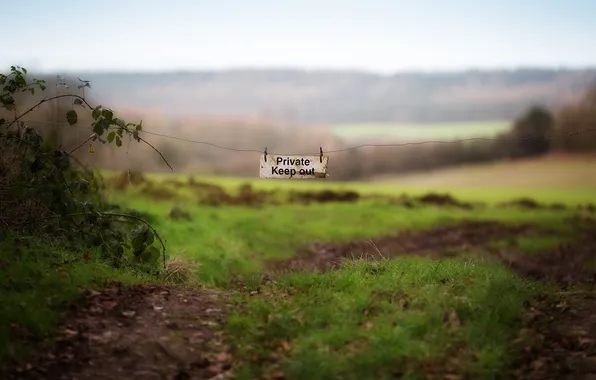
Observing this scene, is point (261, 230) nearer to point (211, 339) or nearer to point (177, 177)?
point (177, 177)

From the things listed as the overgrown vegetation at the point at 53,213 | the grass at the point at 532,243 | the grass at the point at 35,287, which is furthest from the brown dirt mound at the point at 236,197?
the grass at the point at 35,287

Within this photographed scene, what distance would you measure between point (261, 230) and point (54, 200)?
1241 centimetres

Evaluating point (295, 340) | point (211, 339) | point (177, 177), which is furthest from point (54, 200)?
point (177, 177)

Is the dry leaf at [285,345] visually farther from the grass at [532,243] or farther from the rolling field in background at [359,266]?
the grass at [532,243]

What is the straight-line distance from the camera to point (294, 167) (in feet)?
36.8

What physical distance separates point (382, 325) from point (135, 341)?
2610 millimetres

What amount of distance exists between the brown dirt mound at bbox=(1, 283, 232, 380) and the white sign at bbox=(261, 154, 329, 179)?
8.50 feet

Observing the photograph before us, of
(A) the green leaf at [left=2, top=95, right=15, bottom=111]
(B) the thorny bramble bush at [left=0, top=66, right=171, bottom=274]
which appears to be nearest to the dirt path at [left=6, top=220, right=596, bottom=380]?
(B) the thorny bramble bush at [left=0, top=66, right=171, bottom=274]

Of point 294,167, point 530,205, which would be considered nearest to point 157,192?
point 530,205

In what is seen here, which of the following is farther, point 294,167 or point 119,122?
point 294,167

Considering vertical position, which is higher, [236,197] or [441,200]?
[236,197]

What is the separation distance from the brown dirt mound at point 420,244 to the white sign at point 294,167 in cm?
654

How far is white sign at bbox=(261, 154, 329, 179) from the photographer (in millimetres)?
11172

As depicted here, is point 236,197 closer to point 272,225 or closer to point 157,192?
point 157,192
